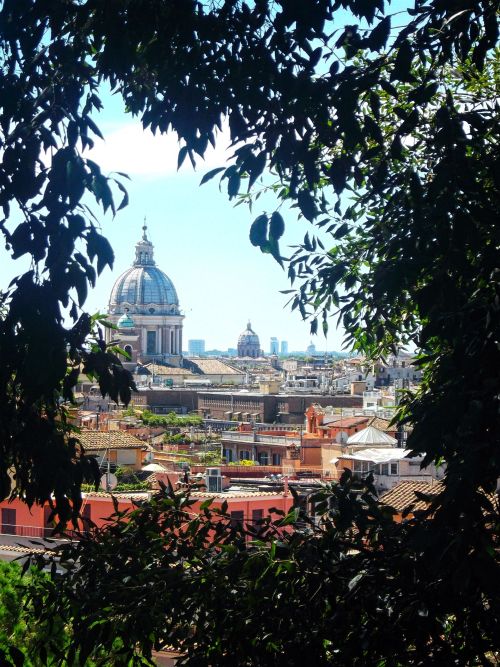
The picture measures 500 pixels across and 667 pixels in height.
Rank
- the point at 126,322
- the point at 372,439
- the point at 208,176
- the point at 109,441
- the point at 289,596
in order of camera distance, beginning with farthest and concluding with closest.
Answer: the point at 126,322
the point at 372,439
the point at 109,441
the point at 289,596
the point at 208,176

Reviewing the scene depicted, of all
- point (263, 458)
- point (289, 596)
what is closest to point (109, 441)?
point (263, 458)

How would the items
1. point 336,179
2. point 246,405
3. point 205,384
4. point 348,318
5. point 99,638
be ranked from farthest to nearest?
1. point 205,384
2. point 246,405
3. point 348,318
4. point 99,638
5. point 336,179

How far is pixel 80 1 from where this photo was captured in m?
2.91

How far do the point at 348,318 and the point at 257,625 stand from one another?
1.50m

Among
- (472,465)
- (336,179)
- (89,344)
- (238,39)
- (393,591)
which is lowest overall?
(393,591)

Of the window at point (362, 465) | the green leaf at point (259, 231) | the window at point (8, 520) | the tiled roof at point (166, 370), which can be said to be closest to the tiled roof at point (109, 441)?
the window at point (8, 520)

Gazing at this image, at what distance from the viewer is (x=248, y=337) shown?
409ft

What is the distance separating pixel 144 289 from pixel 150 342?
4.87 meters

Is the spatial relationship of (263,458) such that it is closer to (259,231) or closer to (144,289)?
(259,231)

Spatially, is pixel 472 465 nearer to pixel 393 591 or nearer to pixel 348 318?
pixel 393 591

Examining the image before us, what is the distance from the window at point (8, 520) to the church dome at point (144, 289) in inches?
2965

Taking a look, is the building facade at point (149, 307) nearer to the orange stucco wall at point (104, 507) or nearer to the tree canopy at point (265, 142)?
the orange stucco wall at point (104, 507)

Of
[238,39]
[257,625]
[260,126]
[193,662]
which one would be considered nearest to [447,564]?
[257,625]

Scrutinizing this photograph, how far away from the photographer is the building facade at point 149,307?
91.1m
